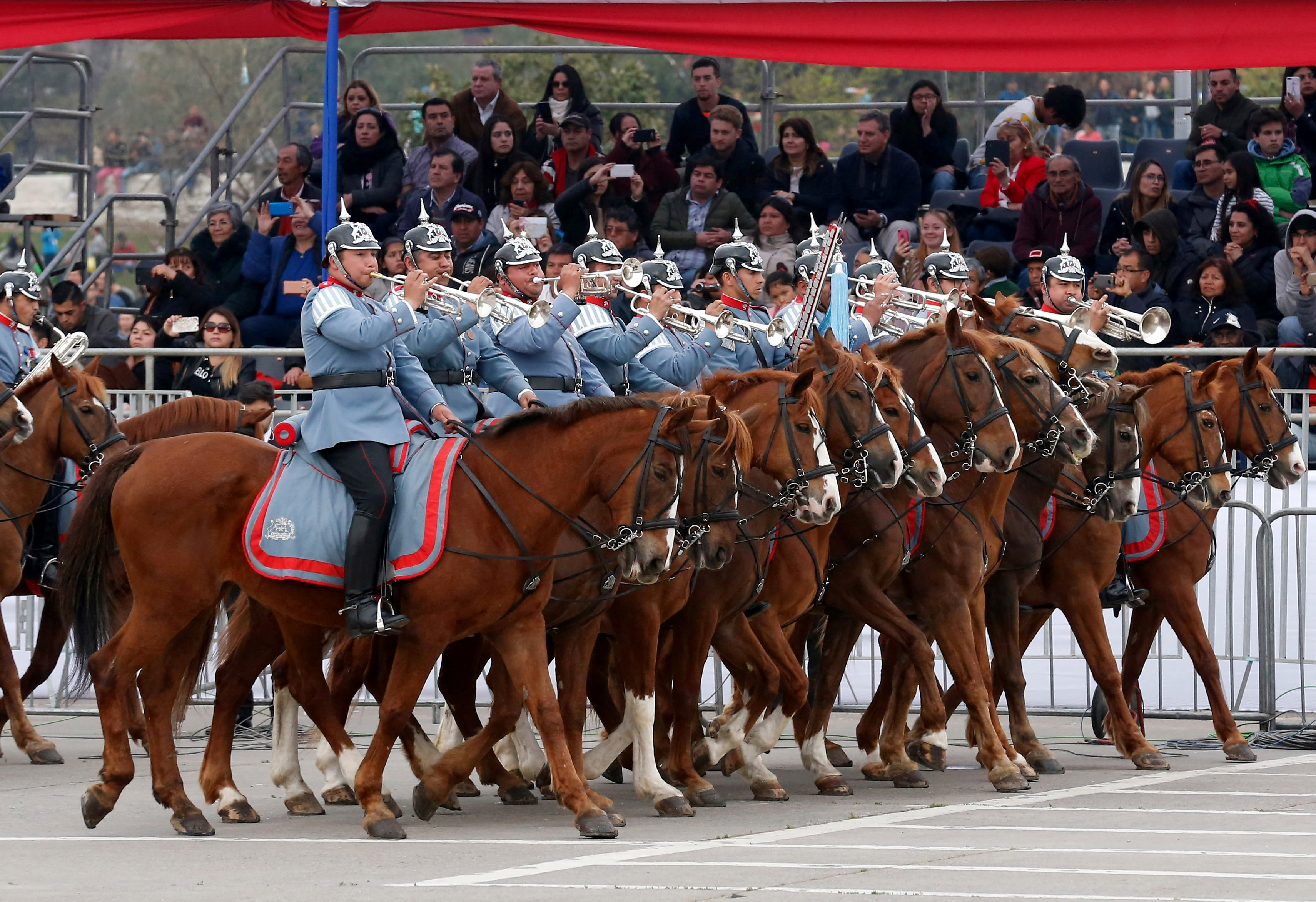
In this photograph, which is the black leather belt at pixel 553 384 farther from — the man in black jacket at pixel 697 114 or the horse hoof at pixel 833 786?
the man in black jacket at pixel 697 114

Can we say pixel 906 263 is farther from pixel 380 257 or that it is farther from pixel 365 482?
pixel 365 482

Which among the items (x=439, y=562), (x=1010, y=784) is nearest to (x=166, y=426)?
(x=439, y=562)

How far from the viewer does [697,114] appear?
62.1 ft

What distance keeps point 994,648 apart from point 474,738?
3677 millimetres

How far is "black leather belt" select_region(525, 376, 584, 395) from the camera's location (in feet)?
38.1

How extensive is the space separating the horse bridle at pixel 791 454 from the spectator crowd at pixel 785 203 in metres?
4.89

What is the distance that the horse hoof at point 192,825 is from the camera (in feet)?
30.3

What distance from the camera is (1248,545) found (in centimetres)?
1342

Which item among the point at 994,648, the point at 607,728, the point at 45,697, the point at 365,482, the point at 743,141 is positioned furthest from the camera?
the point at 743,141

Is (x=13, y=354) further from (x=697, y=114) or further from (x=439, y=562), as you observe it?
(x=697, y=114)

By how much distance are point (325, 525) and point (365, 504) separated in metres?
0.21

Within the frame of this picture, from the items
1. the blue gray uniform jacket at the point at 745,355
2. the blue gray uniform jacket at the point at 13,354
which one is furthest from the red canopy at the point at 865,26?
the blue gray uniform jacket at the point at 745,355

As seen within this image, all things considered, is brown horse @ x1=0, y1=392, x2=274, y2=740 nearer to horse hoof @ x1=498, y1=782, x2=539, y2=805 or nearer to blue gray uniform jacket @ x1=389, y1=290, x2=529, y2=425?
blue gray uniform jacket @ x1=389, y1=290, x2=529, y2=425

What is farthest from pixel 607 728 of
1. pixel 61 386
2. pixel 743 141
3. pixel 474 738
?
pixel 743 141
